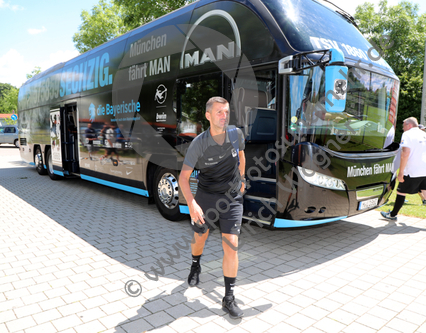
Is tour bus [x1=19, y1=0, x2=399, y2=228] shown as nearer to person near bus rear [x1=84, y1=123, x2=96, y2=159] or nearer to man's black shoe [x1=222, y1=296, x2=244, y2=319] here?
person near bus rear [x1=84, y1=123, x2=96, y2=159]

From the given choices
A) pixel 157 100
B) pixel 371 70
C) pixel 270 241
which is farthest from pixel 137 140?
pixel 371 70

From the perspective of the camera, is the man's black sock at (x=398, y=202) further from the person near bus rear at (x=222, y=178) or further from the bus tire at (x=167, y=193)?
the person near bus rear at (x=222, y=178)

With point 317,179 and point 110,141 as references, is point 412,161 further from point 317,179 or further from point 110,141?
point 110,141

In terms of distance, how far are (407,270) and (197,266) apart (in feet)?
8.51

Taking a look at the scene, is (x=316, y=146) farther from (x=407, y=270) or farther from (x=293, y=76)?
(x=407, y=270)

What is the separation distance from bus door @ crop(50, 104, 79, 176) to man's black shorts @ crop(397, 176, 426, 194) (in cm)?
832

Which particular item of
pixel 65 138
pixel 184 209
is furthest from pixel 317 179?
pixel 65 138

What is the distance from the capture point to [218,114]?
3.10 meters

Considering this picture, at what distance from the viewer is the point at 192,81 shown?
5.46 meters

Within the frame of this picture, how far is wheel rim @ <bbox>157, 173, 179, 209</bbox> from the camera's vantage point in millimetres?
6043

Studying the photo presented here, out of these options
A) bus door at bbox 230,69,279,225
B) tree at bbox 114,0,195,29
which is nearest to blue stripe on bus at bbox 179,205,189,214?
bus door at bbox 230,69,279,225

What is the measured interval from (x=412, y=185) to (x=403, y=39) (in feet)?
96.9

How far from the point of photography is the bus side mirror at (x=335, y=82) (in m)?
3.68

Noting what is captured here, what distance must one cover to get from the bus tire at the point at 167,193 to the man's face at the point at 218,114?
114 inches
